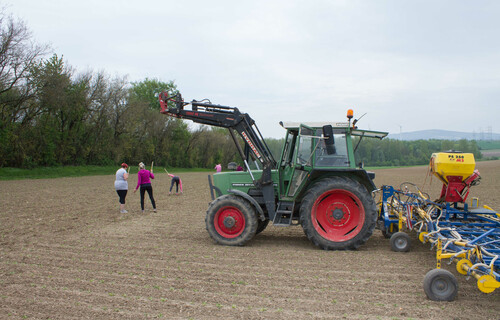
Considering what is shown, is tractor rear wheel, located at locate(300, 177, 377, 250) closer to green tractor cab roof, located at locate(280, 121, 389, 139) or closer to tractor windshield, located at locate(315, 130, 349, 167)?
tractor windshield, located at locate(315, 130, 349, 167)

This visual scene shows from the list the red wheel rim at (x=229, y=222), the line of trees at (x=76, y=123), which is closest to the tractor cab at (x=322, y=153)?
the red wheel rim at (x=229, y=222)

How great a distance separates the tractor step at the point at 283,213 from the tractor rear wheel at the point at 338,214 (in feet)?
1.23

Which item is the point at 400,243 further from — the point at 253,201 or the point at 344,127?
the point at 253,201

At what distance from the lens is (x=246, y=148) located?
781 cm

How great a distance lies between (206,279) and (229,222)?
206 cm

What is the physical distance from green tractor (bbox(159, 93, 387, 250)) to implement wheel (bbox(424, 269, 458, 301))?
2255mm

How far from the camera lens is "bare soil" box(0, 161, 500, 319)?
4398 mm

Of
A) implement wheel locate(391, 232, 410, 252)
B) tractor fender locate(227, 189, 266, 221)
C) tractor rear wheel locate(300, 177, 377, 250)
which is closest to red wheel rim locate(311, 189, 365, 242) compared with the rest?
tractor rear wheel locate(300, 177, 377, 250)

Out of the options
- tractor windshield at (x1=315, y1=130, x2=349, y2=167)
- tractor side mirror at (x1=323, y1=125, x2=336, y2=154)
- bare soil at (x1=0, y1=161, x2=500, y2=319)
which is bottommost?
bare soil at (x1=0, y1=161, x2=500, y2=319)

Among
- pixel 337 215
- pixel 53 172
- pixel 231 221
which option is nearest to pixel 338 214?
pixel 337 215

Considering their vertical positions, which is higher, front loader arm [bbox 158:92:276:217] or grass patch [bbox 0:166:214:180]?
front loader arm [bbox 158:92:276:217]

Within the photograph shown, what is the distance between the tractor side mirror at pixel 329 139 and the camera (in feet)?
23.1

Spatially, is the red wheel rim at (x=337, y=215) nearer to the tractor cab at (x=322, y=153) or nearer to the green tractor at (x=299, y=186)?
the green tractor at (x=299, y=186)

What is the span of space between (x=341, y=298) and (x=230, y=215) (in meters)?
3.25
